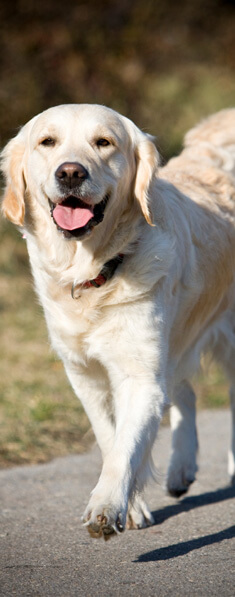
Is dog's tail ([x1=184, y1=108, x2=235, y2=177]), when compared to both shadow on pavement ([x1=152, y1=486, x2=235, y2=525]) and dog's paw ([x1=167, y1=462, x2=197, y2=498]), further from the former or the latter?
shadow on pavement ([x1=152, y1=486, x2=235, y2=525])

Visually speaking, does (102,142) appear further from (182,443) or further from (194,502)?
(194,502)

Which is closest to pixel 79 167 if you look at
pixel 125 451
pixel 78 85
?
pixel 125 451

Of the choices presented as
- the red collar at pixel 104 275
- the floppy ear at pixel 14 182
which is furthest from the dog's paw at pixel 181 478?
the floppy ear at pixel 14 182

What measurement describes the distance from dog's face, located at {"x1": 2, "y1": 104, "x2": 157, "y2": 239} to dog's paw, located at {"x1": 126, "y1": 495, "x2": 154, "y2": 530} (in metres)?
1.41

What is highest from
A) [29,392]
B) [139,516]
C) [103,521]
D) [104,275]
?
[104,275]

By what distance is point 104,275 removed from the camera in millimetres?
3748

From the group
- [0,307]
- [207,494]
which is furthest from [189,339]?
[0,307]

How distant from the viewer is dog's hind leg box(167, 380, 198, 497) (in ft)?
14.9

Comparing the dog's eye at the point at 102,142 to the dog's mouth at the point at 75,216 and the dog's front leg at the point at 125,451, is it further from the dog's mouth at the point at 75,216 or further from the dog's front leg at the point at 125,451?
the dog's front leg at the point at 125,451

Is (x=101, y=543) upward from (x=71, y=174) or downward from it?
downward

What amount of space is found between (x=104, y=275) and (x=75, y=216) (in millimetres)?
351

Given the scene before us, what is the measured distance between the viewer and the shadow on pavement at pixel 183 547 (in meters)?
3.37

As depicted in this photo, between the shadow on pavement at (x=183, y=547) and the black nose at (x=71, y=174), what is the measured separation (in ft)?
5.20

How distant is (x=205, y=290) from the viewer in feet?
14.0
